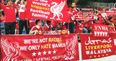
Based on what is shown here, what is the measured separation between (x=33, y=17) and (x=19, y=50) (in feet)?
3.00

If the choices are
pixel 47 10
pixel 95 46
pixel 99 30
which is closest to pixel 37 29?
pixel 47 10

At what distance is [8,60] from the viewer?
753 cm

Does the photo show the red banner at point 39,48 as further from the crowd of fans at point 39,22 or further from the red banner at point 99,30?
the red banner at point 99,30

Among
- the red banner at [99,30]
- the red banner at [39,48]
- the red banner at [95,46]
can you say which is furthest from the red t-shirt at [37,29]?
the red banner at [99,30]

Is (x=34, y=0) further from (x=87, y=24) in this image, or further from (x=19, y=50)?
(x=87, y=24)

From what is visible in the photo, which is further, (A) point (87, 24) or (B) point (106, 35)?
(A) point (87, 24)

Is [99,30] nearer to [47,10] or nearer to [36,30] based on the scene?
[36,30]

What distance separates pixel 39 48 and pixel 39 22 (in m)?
1.24

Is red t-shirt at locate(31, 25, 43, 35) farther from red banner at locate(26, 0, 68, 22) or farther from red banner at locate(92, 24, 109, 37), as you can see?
red banner at locate(92, 24, 109, 37)

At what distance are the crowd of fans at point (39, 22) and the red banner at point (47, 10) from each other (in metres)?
0.26

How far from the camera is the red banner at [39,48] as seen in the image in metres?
7.62

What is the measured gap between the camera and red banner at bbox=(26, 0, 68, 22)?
26.8ft

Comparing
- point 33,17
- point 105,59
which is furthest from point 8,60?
point 105,59

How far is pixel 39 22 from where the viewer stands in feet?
31.2
